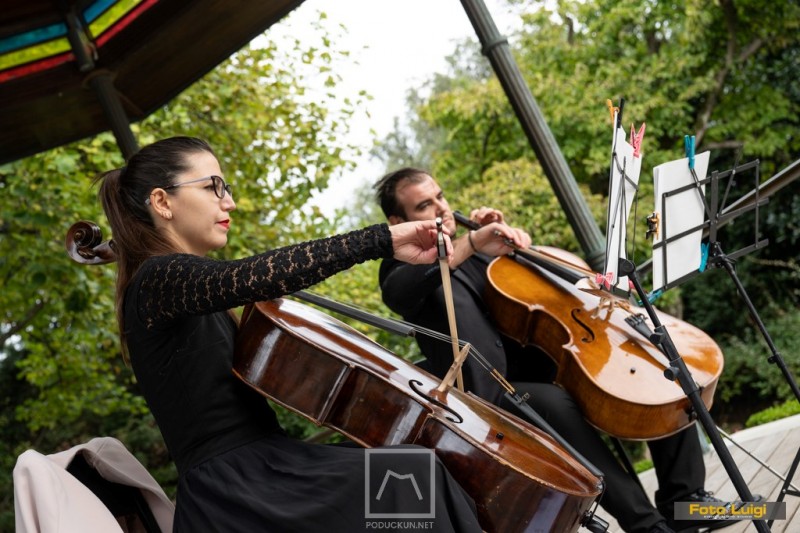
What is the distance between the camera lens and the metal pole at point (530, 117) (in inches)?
140

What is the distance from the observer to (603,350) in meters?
2.58

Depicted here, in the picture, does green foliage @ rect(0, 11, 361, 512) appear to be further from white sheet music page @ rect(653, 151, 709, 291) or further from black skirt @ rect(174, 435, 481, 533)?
white sheet music page @ rect(653, 151, 709, 291)

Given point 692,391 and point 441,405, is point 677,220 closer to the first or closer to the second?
point 692,391

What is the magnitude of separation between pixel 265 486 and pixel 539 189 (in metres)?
9.03

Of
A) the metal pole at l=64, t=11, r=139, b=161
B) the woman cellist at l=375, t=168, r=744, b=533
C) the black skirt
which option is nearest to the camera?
the black skirt

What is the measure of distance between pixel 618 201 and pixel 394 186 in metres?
1.47

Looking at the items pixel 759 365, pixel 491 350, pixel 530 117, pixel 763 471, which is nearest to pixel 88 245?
pixel 491 350

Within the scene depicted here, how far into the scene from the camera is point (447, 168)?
1267cm

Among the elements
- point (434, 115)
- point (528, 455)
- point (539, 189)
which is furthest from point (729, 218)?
point (434, 115)

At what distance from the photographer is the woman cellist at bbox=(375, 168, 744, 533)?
2617 millimetres

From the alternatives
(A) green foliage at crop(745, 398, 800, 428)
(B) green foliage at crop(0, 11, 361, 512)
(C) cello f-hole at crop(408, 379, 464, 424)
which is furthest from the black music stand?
(B) green foliage at crop(0, 11, 361, 512)

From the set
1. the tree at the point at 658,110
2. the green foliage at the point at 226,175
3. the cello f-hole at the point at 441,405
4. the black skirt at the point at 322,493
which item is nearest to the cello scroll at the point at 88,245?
the black skirt at the point at 322,493

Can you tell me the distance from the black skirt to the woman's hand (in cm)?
46

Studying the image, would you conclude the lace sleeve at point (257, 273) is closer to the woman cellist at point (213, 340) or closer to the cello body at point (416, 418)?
the woman cellist at point (213, 340)
